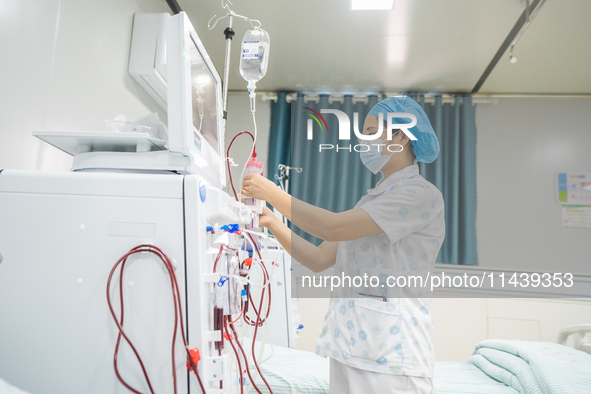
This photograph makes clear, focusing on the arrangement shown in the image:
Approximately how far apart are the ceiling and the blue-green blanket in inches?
72.2

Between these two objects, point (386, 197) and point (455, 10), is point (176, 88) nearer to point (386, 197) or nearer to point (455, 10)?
point (386, 197)

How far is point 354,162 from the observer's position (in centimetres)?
329

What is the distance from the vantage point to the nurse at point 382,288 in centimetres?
109

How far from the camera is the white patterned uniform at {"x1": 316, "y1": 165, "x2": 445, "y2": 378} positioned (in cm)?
109

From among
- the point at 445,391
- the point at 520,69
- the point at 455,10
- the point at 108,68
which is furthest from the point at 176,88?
Answer: the point at 520,69

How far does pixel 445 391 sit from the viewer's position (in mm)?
1602

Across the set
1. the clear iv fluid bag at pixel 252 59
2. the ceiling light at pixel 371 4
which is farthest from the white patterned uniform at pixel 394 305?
the ceiling light at pixel 371 4

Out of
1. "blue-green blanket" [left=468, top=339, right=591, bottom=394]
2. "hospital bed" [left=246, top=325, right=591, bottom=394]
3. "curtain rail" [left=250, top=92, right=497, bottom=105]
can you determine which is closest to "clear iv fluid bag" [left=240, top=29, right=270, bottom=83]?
"hospital bed" [left=246, top=325, right=591, bottom=394]

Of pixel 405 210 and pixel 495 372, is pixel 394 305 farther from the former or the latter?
pixel 495 372

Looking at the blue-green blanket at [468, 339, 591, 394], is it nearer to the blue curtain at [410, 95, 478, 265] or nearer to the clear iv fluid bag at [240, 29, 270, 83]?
the blue curtain at [410, 95, 478, 265]

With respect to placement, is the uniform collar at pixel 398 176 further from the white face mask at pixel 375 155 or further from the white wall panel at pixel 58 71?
the white wall panel at pixel 58 71

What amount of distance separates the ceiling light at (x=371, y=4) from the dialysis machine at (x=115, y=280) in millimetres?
1737

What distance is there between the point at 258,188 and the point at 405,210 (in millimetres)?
434

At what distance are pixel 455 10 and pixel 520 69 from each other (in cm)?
97
